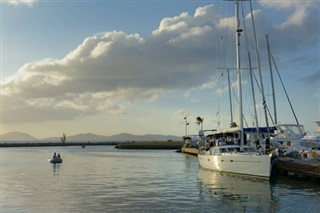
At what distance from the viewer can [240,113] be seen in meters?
53.5

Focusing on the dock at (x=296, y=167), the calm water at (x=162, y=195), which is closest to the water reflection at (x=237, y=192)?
the calm water at (x=162, y=195)

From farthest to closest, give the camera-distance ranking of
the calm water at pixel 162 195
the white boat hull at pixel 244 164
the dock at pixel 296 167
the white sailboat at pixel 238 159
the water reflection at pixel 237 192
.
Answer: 1. the white sailboat at pixel 238 159
2. the white boat hull at pixel 244 164
3. the dock at pixel 296 167
4. the water reflection at pixel 237 192
5. the calm water at pixel 162 195

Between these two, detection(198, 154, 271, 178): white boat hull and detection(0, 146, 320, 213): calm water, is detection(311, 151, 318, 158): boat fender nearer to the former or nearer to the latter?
detection(0, 146, 320, 213): calm water

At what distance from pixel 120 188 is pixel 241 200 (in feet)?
41.4

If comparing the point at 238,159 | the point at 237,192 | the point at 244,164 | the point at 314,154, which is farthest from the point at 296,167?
the point at 237,192

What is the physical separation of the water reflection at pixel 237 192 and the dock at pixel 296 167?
420cm

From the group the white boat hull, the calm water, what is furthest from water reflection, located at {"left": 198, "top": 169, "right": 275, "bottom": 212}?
the white boat hull

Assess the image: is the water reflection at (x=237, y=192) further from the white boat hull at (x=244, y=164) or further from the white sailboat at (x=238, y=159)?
the white sailboat at (x=238, y=159)

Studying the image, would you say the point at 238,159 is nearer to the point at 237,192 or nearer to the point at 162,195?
the point at 237,192

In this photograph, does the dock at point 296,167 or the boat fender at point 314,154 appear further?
the boat fender at point 314,154

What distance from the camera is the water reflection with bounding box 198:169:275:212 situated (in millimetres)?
29359

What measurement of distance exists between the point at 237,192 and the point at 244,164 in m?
9.72

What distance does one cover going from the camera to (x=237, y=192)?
118 ft

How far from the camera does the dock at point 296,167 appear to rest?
4123cm
